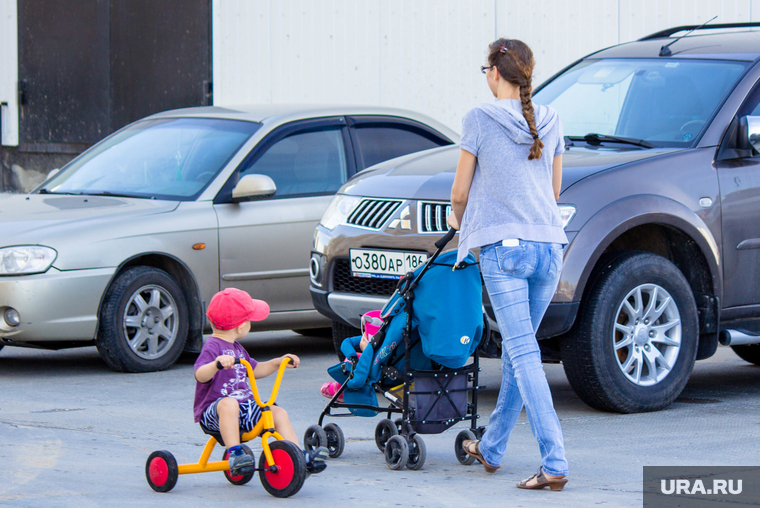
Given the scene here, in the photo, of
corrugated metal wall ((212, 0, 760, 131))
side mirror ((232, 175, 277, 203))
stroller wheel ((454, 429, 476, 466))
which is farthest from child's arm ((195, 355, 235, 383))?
corrugated metal wall ((212, 0, 760, 131))

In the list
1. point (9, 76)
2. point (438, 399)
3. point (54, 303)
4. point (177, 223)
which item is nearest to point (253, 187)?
point (177, 223)

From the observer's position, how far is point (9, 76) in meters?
17.6

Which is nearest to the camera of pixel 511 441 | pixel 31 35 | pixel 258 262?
pixel 511 441

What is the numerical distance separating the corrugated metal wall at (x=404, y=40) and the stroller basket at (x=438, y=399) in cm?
755

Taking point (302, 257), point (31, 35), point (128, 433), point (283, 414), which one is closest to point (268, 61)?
point (31, 35)

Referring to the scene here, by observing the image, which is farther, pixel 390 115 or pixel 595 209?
pixel 390 115

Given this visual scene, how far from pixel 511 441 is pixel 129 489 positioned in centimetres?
184

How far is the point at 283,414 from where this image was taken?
4504 mm

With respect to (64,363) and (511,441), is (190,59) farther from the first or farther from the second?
(511,441)

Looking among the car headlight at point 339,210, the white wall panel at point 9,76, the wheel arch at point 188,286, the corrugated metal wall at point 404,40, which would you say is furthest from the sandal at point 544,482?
the white wall panel at point 9,76

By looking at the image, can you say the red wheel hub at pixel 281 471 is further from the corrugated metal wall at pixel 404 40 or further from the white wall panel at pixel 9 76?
the white wall panel at pixel 9 76

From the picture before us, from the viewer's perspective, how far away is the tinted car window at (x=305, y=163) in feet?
26.5

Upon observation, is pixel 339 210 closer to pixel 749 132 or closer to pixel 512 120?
pixel 749 132

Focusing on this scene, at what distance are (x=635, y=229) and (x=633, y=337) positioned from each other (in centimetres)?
66
